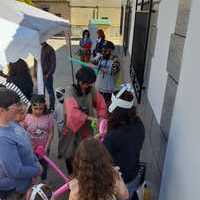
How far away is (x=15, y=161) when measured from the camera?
210 centimetres

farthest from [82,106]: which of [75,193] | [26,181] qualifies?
[75,193]

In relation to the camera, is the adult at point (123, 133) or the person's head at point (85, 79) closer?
the adult at point (123, 133)

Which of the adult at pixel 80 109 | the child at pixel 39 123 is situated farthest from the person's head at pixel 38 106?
the adult at pixel 80 109

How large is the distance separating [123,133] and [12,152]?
875mm

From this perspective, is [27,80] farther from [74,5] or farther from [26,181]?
[74,5]

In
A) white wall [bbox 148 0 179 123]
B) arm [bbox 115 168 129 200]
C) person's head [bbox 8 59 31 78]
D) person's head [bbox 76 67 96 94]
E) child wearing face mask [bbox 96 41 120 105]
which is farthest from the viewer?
child wearing face mask [bbox 96 41 120 105]

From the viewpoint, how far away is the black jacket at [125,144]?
223 cm

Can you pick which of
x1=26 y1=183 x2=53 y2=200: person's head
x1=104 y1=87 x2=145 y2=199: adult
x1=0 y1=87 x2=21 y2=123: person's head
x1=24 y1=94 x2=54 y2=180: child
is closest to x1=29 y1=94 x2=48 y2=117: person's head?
x1=24 y1=94 x2=54 y2=180: child

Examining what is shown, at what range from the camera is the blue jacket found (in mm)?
2035

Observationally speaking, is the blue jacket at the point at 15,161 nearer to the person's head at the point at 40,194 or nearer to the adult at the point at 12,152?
the adult at the point at 12,152

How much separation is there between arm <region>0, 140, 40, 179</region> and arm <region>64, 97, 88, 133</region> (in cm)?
95

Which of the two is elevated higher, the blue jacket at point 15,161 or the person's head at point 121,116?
the person's head at point 121,116

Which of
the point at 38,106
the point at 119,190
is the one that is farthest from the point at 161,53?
the point at 119,190

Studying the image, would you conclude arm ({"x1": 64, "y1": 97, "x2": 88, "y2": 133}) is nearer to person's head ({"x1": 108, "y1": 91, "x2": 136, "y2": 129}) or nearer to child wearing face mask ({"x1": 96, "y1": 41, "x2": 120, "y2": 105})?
person's head ({"x1": 108, "y1": 91, "x2": 136, "y2": 129})
